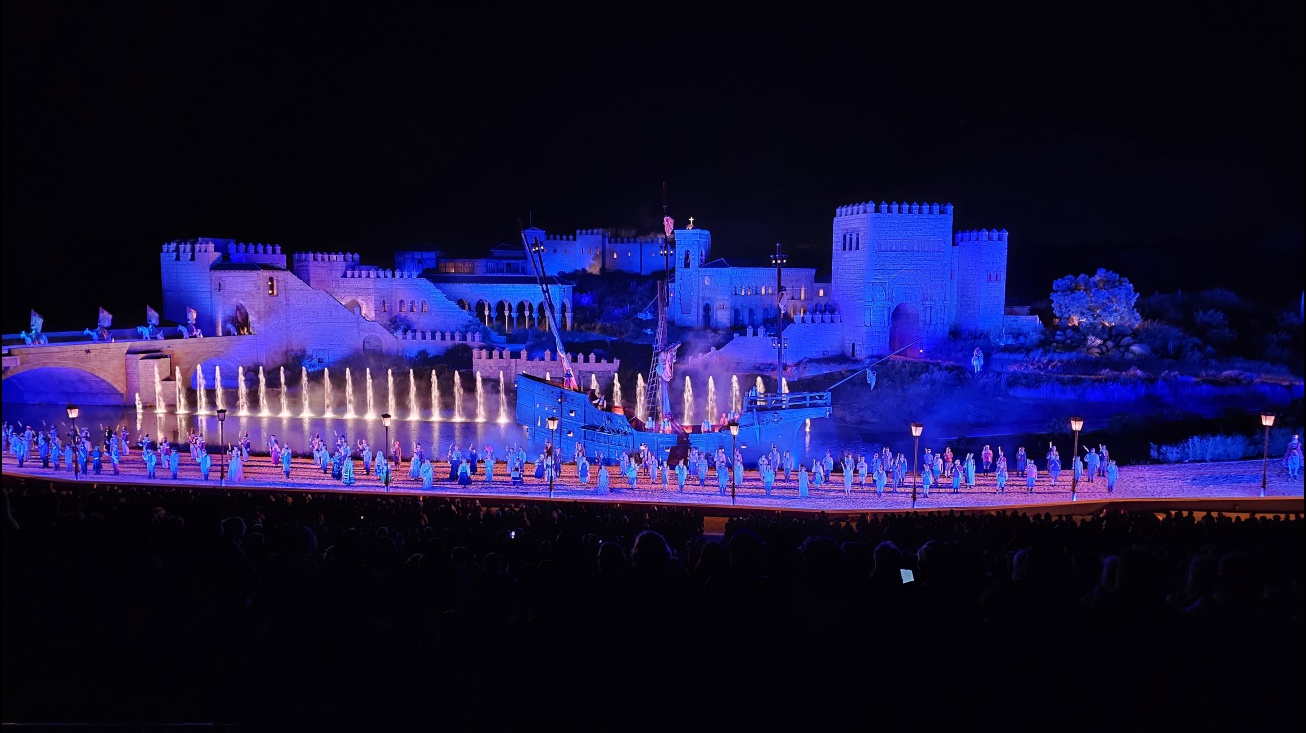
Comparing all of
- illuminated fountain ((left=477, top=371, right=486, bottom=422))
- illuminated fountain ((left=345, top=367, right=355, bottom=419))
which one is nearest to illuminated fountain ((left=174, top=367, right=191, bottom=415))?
illuminated fountain ((left=345, top=367, right=355, bottom=419))

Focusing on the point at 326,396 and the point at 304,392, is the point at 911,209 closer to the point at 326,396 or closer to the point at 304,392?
the point at 326,396

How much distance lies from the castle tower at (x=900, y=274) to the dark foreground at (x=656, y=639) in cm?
2262

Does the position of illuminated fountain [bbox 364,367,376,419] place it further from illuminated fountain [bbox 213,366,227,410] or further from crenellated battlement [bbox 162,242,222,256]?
crenellated battlement [bbox 162,242,222,256]

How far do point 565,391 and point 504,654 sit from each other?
16.5 meters

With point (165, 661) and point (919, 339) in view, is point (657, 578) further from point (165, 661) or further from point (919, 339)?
point (919, 339)

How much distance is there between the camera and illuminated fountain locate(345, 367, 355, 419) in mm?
25578

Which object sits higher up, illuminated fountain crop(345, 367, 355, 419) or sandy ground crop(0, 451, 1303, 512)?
illuminated fountain crop(345, 367, 355, 419)

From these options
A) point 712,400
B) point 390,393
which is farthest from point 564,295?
point 712,400

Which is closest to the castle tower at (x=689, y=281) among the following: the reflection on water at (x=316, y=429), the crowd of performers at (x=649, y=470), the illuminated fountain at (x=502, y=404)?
the illuminated fountain at (x=502, y=404)

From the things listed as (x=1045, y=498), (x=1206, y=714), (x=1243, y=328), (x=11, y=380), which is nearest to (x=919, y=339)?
(x=1243, y=328)

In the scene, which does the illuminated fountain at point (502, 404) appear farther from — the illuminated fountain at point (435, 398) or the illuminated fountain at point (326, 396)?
the illuminated fountain at point (326, 396)

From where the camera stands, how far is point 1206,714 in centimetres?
270

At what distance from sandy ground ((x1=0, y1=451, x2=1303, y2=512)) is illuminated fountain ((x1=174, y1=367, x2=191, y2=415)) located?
11.0 m

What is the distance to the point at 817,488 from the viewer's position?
13031 mm
